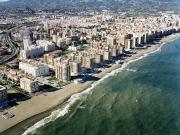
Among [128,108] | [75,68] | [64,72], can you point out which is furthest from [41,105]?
[75,68]

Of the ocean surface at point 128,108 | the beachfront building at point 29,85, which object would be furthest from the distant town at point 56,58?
the ocean surface at point 128,108

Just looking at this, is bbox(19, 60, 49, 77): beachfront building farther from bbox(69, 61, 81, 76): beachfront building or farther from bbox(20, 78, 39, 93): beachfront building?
bbox(20, 78, 39, 93): beachfront building

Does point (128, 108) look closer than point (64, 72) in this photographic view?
Yes

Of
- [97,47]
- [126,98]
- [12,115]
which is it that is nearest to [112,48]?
[97,47]

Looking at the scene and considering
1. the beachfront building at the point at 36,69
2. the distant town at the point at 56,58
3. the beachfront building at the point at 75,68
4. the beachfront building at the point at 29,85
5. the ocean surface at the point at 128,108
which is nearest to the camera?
the ocean surface at the point at 128,108

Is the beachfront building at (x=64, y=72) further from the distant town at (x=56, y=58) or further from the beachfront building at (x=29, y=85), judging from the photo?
the beachfront building at (x=29, y=85)

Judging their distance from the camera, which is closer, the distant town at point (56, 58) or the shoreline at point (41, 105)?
the shoreline at point (41, 105)

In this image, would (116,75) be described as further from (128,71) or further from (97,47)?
(97,47)

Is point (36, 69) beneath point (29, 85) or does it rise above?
above

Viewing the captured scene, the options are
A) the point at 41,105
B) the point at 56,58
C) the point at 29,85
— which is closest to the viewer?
the point at 41,105

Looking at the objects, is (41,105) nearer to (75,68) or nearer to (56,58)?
(75,68)
